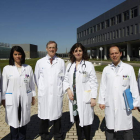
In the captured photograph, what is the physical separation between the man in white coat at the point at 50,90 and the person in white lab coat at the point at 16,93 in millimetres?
325

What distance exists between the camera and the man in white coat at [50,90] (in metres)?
3.54

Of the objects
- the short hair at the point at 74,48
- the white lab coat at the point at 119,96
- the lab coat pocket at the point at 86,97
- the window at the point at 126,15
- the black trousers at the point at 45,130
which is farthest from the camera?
the window at the point at 126,15

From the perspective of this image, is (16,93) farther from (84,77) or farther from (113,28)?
(113,28)

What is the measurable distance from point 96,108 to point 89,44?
54528 millimetres

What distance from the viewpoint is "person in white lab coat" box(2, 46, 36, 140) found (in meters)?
3.19

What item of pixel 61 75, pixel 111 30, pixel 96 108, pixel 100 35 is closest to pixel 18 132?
pixel 61 75

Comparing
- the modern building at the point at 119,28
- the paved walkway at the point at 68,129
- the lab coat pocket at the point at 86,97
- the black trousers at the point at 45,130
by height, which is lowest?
the paved walkway at the point at 68,129

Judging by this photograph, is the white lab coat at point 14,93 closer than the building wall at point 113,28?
Yes

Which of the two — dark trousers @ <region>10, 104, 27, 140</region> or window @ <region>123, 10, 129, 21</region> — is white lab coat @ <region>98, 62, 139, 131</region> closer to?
dark trousers @ <region>10, 104, 27, 140</region>

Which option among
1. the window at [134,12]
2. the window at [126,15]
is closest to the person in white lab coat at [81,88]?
the window at [134,12]

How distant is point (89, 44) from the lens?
59344 millimetres

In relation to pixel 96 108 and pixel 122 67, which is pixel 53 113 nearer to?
pixel 122 67

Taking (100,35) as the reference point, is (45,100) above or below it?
below

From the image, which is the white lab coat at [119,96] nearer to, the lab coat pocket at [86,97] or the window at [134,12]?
the lab coat pocket at [86,97]
